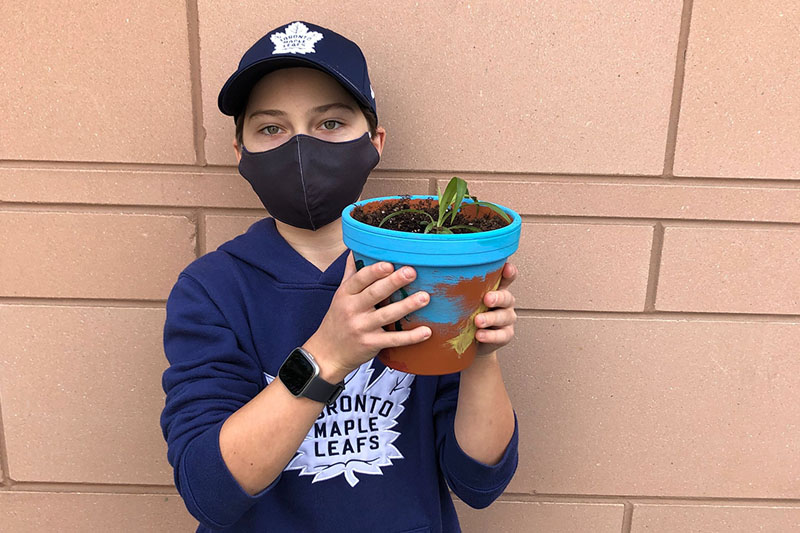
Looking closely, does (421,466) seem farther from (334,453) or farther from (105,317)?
(105,317)

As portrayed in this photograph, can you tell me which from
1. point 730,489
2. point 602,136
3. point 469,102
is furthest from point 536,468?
point 469,102

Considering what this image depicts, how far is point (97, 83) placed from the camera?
1.71m

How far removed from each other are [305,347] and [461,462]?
516mm

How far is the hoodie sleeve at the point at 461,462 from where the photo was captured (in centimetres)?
136

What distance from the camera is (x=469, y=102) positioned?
5.65ft

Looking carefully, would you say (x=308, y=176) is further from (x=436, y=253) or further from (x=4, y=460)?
(x=4, y=460)

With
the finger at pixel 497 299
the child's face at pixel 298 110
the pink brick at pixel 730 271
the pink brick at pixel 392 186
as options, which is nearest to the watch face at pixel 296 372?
the finger at pixel 497 299

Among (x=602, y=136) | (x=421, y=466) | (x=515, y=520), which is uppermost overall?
(x=602, y=136)

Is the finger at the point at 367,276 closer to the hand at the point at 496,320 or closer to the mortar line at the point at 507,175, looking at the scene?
the hand at the point at 496,320

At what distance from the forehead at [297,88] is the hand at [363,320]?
0.45 metres

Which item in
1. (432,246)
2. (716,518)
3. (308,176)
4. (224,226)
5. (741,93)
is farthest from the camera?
(716,518)

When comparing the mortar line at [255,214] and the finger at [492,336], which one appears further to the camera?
the mortar line at [255,214]

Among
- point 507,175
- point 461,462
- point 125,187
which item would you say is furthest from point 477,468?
point 125,187

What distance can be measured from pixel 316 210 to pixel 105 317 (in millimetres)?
998
